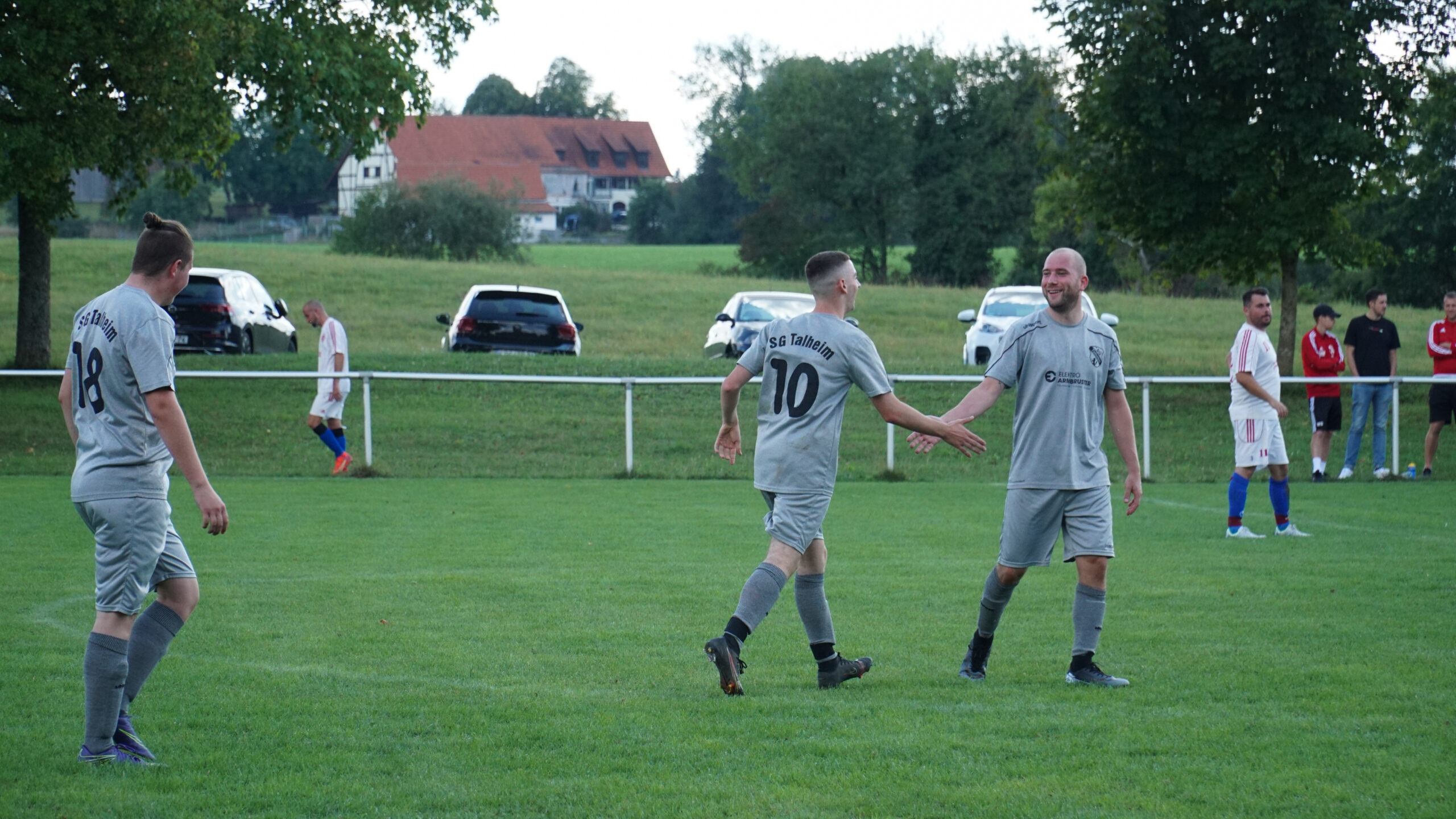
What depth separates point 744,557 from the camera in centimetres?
1070

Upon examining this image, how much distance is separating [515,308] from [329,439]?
26.0ft

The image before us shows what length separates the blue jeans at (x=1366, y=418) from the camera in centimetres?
1725

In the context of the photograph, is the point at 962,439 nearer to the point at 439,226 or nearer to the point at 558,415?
the point at 558,415

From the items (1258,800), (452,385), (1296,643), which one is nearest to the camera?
(1258,800)

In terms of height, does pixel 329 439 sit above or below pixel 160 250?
below

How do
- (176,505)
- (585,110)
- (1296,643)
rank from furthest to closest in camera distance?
(585,110) → (176,505) → (1296,643)

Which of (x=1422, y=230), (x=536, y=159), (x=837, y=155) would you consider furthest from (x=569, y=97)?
(x=1422, y=230)

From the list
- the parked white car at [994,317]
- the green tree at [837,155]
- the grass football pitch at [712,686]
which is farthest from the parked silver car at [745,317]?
the green tree at [837,155]

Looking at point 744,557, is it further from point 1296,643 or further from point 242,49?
point 242,49

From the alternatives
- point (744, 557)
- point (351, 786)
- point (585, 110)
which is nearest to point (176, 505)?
point (744, 557)

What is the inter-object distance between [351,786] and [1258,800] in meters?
3.05

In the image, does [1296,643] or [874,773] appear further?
[1296,643]

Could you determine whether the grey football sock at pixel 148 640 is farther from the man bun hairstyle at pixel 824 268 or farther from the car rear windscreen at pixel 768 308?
the car rear windscreen at pixel 768 308

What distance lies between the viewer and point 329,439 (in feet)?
55.2
